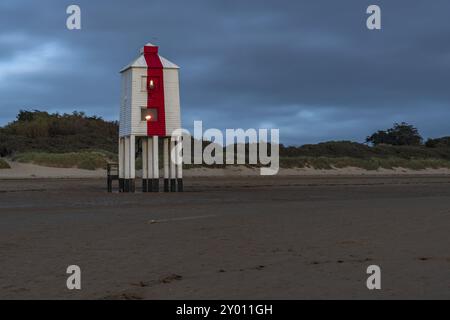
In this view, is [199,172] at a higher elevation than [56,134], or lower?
lower

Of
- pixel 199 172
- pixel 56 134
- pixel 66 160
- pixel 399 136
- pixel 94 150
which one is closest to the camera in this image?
pixel 66 160

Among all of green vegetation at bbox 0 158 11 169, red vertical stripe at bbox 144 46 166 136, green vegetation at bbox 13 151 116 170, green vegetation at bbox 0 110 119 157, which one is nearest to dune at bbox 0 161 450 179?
green vegetation at bbox 0 158 11 169

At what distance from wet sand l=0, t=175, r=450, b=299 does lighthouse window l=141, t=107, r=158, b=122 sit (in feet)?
37.6

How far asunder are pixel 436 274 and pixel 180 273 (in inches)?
146

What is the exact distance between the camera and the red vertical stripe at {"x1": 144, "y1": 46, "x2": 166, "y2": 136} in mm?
31250

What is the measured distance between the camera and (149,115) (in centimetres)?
3152

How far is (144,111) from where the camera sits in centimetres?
3162

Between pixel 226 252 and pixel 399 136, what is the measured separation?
105027mm

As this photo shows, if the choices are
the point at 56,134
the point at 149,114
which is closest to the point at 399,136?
the point at 56,134

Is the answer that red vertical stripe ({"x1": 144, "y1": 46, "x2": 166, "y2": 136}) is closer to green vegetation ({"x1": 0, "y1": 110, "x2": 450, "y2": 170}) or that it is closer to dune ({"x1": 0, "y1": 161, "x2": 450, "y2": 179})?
dune ({"x1": 0, "y1": 161, "x2": 450, "y2": 179})

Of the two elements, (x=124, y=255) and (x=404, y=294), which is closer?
(x=404, y=294)

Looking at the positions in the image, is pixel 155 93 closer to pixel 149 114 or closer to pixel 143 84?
pixel 143 84
